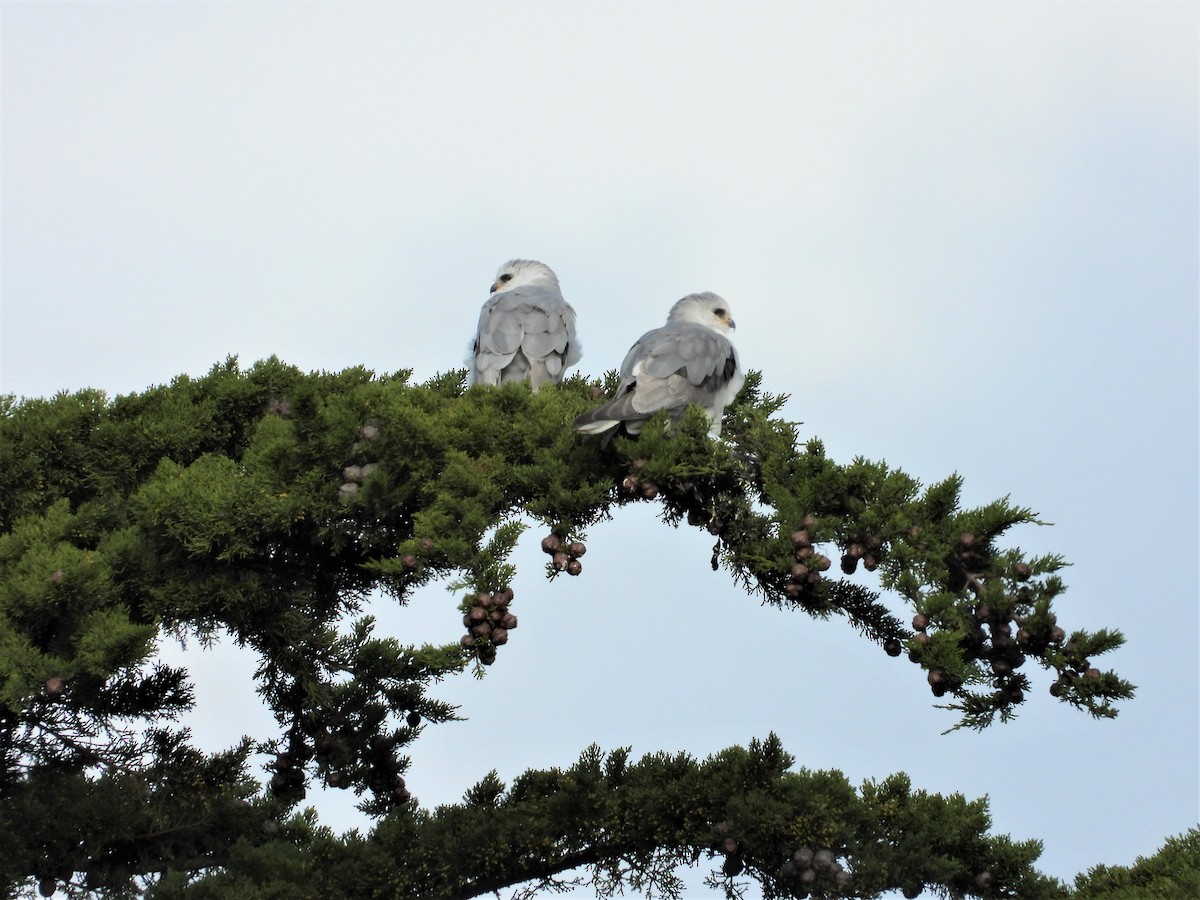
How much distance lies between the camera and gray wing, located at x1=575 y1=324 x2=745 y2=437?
4.77m

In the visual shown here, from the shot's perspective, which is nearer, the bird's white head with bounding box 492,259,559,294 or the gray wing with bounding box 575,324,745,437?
the gray wing with bounding box 575,324,745,437

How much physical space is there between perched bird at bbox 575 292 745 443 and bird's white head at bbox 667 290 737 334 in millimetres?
1373

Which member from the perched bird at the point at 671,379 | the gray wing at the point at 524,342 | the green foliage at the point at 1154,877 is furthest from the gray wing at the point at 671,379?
the green foliage at the point at 1154,877

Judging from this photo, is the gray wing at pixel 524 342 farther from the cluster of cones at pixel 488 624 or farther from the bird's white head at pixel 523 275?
the cluster of cones at pixel 488 624

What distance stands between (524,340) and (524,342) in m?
0.01

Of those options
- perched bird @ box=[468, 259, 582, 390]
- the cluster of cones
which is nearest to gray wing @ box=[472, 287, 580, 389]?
perched bird @ box=[468, 259, 582, 390]

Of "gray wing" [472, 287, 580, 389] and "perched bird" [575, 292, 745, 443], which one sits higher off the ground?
"gray wing" [472, 287, 580, 389]

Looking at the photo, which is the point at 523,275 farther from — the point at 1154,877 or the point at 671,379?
the point at 1154,877

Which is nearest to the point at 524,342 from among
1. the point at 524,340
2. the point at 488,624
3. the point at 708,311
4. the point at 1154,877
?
the point at 524,340

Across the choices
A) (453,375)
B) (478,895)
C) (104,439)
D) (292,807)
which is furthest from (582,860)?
(104,439)

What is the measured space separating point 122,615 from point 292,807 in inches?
54.1

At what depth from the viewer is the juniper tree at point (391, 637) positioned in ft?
13.8

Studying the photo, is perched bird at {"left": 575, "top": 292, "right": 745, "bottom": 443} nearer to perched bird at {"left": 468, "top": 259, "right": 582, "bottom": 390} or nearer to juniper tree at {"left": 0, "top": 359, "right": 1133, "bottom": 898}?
juniper tree at {"left": 0, "top": 359, "right": 1133, "bottom": 898}

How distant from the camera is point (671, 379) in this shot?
16.9ft
